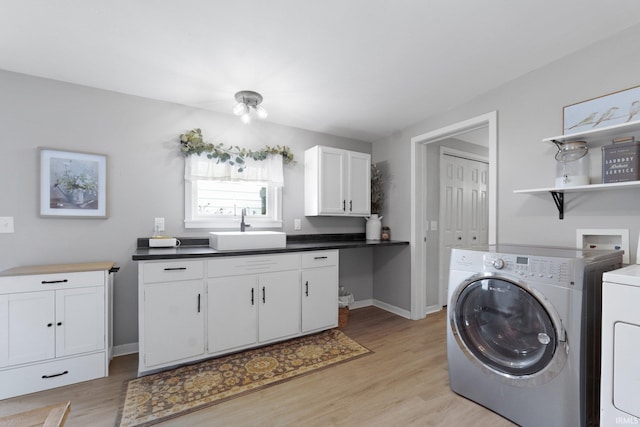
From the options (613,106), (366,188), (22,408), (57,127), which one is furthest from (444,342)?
(57,127)

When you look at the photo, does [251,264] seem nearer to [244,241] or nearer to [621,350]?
[244,241]

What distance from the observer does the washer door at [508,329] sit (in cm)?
150

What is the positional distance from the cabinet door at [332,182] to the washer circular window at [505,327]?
5.82 feet

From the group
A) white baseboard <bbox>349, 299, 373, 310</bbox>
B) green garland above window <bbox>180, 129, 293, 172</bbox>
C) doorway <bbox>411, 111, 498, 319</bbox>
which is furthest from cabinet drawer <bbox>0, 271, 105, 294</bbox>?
doorway <bbox>411, 111, 498, 319</bbox>

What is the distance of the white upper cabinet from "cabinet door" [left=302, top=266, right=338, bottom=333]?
2.46 ft

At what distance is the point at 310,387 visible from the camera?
6.57ft

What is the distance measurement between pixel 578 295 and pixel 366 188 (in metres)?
2.41

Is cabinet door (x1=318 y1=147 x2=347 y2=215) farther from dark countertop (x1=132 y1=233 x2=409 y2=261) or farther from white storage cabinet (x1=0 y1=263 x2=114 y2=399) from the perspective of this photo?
white storage cabinet (x1=0 y1=263 x2=114 y2=399)

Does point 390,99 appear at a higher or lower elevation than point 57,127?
higher

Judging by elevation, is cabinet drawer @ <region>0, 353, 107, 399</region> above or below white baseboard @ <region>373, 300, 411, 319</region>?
above

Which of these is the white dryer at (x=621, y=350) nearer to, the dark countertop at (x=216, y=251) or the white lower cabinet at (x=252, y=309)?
the dark countertop at (x=216, y=251)

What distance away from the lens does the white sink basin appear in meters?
2.46

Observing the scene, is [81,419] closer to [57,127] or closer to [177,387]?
[177,387]

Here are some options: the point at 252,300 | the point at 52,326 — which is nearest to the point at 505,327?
the point at 252,300
